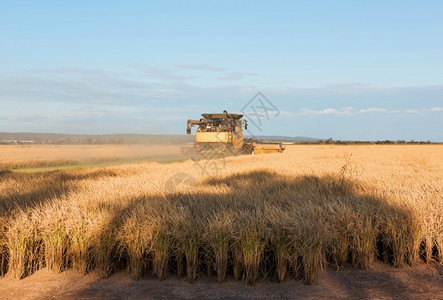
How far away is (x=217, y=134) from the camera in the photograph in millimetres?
23938

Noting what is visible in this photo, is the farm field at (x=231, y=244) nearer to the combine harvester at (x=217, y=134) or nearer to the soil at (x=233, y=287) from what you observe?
the soil at (x=233, y=287)

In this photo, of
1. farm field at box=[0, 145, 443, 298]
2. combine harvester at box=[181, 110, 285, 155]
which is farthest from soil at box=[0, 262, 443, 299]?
combine harvester at box=[181, 110, 285, 155]

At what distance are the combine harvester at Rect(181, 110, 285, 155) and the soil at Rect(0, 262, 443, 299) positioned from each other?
19.0 metres

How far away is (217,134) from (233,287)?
774 inches

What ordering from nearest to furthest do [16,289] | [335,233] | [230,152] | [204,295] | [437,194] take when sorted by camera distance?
[204,295] < [16,289] < [335,233] < [437,194] < [230,152]

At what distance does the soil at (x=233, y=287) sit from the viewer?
4.27 m

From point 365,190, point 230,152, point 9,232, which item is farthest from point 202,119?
point 9,232

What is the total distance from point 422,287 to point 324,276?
41.4 inches

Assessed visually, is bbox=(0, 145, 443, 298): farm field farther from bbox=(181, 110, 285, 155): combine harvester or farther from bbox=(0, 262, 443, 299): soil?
bbox=(181, 110, 285, 155): combine harvester

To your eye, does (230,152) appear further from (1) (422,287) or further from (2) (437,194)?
(1) (422,287)

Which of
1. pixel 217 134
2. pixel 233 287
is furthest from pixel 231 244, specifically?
pixel 217 134

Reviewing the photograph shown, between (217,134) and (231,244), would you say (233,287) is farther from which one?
(217,134)

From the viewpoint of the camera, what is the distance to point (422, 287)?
4.49 m

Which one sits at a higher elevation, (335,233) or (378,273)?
(335,233)
